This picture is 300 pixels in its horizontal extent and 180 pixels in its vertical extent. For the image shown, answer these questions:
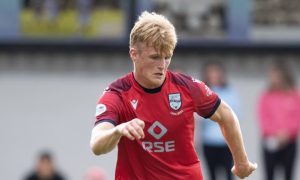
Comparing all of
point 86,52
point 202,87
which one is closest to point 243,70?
point 86,52

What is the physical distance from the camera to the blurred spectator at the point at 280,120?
46.6 feet

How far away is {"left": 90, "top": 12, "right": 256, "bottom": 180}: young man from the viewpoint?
24.9 ft

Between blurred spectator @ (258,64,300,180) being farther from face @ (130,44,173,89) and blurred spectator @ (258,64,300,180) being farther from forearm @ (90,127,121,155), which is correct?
forearm @ (90,127,121,155)

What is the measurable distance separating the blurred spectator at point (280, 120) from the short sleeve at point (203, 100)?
6.26 metres

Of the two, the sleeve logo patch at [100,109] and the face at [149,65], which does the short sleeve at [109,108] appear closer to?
the sleeve logo patch at [100,109]

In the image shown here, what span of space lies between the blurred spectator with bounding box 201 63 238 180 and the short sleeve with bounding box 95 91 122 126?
5920mm

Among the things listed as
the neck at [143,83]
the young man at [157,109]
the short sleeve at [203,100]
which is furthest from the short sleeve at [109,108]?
the short sleeve at [203,100]

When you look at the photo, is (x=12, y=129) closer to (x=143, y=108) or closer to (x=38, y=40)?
(x=38, y=40)

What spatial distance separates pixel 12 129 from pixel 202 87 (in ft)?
30.1

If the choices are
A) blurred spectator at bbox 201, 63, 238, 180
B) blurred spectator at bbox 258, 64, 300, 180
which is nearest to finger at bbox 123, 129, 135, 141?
blurred spectator at bbox 201, 63, 238, 180

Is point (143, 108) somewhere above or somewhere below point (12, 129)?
above

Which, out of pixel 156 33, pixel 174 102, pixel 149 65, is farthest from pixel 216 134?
pixel 156 33

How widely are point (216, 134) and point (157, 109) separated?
618cm

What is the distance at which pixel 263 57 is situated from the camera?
54.1 feet
